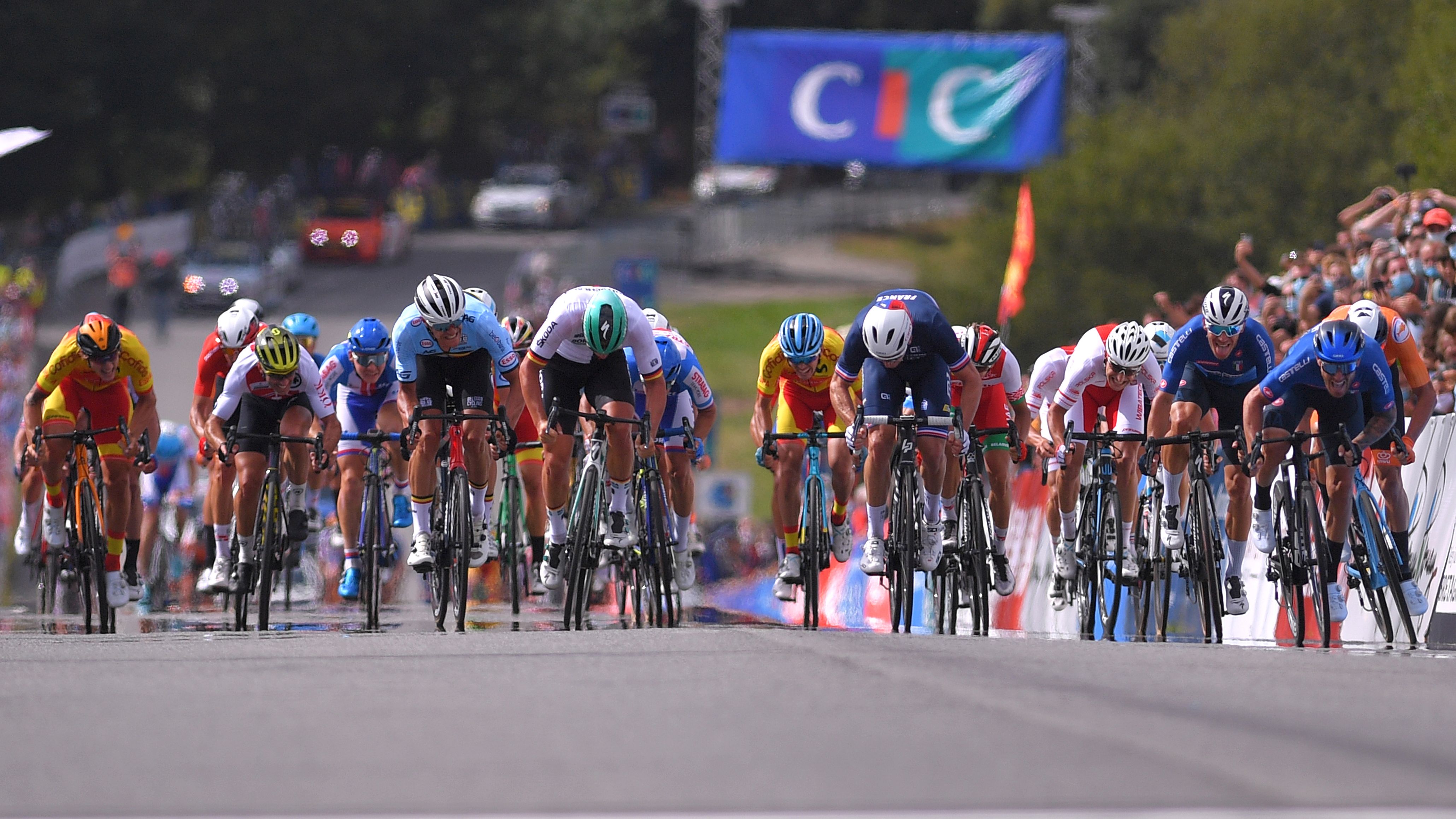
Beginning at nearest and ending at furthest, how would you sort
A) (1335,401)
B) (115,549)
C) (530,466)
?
(1335,401) < (115,549) < (530,466)

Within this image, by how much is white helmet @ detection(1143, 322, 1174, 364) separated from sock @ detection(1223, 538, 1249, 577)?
1.64 metres

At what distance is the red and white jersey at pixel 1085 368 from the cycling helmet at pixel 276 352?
464 cm

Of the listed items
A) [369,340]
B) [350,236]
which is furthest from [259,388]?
[350,236]

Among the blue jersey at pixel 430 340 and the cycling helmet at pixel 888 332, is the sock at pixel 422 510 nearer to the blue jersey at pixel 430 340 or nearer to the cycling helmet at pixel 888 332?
the blue jersey at pixel 430 340

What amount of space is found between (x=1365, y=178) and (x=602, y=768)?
43214mm

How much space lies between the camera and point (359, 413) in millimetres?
15414

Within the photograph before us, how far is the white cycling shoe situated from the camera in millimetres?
12859

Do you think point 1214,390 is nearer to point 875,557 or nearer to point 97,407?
point 875,557

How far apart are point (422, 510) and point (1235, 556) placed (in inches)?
181

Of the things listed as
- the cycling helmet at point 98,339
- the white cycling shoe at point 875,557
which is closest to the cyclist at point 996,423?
the white cycling shoe at point 875,557

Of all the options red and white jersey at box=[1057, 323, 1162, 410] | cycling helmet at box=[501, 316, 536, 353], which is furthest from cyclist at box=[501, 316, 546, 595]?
red and white jersey at box=[1057, 323, 1162, 410]

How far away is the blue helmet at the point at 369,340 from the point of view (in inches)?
580

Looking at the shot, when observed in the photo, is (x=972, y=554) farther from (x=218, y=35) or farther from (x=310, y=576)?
(x=218, y=35)

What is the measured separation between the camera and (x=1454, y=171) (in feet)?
91.0
